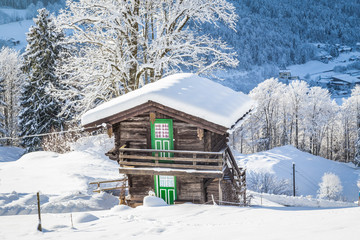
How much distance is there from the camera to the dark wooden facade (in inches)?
615

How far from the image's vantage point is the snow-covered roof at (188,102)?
15266 mm

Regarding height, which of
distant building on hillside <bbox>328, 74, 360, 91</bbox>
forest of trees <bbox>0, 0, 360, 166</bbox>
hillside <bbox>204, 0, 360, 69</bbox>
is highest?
hillside <bbox>204, 0, 360, 69</bbox>

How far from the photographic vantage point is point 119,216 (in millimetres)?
13367

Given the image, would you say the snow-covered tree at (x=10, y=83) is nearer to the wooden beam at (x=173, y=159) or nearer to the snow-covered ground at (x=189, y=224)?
the wooden beam at (x=173, y=159)

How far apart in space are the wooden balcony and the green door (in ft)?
1.09

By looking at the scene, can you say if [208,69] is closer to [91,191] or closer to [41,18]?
[91,191]

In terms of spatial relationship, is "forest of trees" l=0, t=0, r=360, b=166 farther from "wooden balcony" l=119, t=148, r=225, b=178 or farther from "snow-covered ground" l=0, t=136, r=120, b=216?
"wooden balcony" l=119, t=148, r=225, b=178

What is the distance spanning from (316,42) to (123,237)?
7872 inches

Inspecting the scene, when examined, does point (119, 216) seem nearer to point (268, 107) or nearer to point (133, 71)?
point (133, 71)

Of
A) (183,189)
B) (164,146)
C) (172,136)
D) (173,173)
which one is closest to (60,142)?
(164,146)

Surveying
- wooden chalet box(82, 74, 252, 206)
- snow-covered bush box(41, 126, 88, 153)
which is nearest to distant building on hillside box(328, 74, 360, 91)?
snow-covered bush box(41, 126, 88, 153)

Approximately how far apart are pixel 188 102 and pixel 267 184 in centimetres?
2714

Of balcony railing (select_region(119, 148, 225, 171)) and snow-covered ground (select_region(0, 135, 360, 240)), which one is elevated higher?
balcony railing (select_region(119, 148, 225, 171))

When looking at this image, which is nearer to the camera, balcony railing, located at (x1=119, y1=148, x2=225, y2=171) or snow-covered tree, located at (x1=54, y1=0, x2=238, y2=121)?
balcony railing, located at (x1=119, y1=148, x2=225, y2=171)
